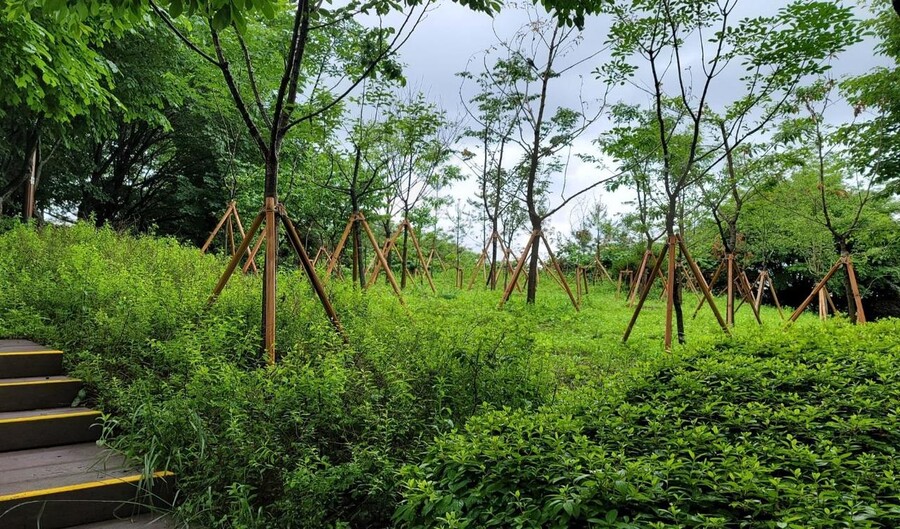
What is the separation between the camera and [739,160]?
10.1 m

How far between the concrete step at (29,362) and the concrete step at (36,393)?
0.22ft

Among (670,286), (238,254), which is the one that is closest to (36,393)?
(238,254)

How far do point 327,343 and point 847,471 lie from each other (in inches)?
112

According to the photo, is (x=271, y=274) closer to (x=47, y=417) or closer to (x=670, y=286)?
(x=47, y=417)

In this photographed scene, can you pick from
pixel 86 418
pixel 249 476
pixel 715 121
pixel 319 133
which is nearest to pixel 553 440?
pixel 249 476

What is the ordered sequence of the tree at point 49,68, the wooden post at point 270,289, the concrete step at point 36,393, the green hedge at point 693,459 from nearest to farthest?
1. the green hedge at point 693,459
2. the concrete step at point 36,393
3. the wooden post at point 270,289
4. the tree at point 49,68

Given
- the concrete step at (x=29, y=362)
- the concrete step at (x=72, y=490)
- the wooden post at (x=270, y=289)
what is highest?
the wooden post at (x=270, y=289)

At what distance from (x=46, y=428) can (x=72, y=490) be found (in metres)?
0.82

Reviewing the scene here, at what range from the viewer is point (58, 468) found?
2.77 m

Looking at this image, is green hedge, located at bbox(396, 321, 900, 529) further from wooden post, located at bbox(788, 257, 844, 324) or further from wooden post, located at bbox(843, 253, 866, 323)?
wooden post, located at bbox(788, 257, 844, 324)

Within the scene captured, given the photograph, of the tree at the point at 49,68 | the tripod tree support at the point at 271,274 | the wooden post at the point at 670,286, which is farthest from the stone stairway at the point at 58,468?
the wooden post at the point at 670,286

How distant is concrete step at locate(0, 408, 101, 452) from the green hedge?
2.42 m

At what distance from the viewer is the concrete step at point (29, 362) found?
3564mm

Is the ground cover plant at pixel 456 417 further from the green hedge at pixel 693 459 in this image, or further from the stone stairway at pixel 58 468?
the stone stairway at pixel 58 468
